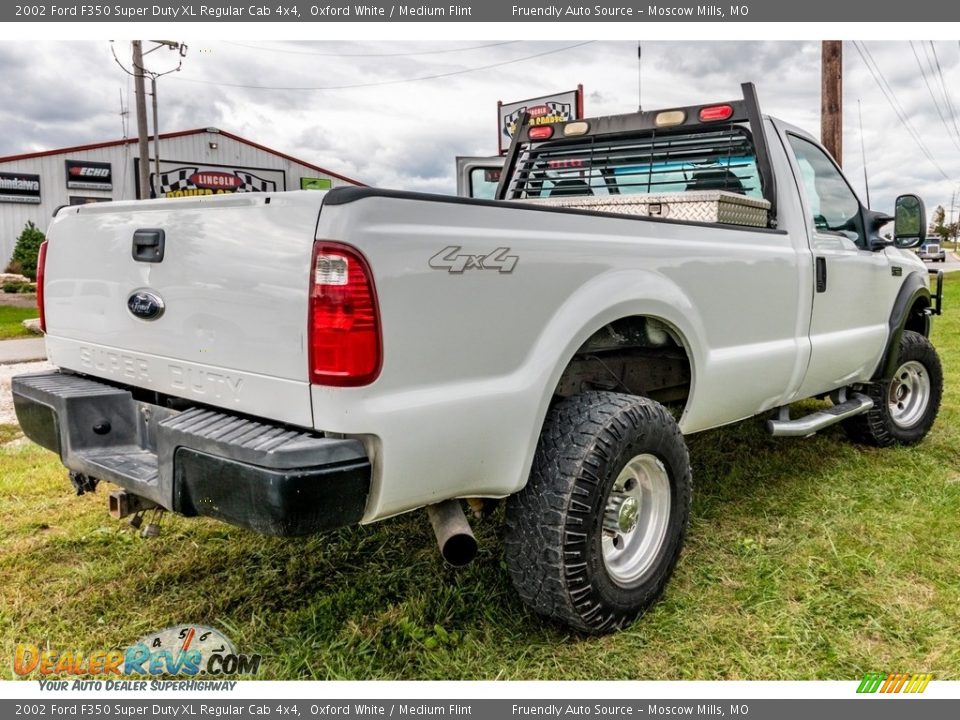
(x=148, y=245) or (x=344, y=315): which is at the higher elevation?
(x=148, y=245)

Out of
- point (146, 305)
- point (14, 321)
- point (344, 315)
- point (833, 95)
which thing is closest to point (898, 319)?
point (344, 315)

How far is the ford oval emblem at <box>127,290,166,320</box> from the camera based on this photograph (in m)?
2.74

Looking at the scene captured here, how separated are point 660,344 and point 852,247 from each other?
1.92 m

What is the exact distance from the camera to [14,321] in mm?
15070

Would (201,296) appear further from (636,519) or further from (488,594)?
(636,519)

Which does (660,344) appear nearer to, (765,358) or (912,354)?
(765,358)

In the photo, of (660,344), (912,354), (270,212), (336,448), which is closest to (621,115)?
(660,344)

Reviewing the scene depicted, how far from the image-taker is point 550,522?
2.71m

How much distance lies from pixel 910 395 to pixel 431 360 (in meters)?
4.49

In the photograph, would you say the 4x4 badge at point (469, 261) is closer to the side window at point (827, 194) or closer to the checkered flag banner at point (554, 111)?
the side window at point (827, 194)

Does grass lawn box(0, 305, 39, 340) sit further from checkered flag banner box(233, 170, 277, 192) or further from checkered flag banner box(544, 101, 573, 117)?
checkered flag banner box(544, 101, 573, 117)

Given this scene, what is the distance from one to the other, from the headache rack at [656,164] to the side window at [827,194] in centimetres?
33

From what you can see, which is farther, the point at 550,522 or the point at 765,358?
the point at 765,358

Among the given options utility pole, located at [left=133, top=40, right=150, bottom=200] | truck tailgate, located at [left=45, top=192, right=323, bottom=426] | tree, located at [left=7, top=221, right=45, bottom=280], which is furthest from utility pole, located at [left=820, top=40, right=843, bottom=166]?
tree, located at [left=7, top=221, right=45, bottom=280]
